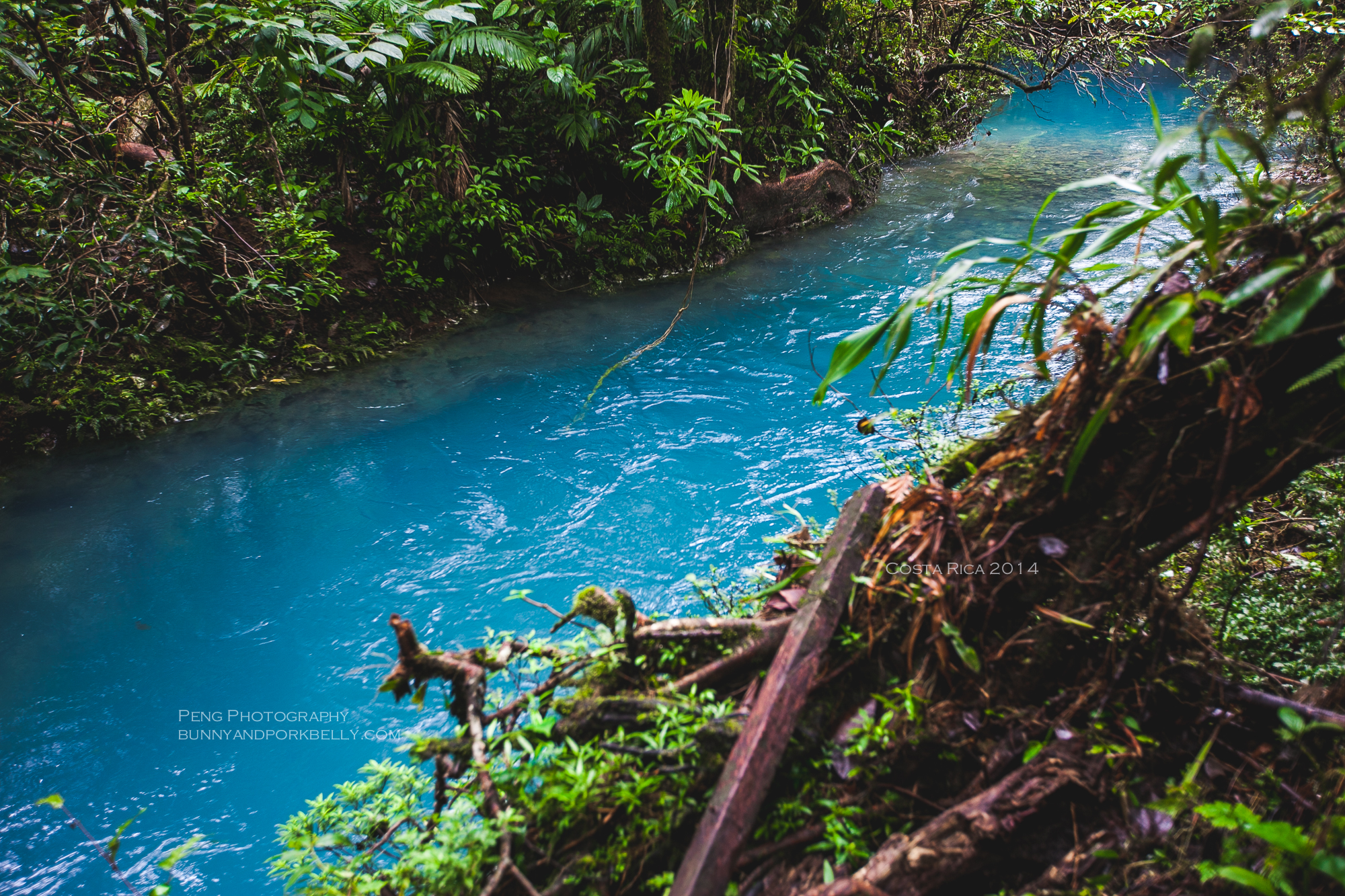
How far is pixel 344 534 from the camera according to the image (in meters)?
4.25

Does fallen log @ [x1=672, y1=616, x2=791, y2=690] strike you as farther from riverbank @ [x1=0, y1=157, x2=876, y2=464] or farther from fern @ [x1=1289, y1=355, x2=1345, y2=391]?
riverbank @ [x1=0, y1=157, x2=876, y2=464]

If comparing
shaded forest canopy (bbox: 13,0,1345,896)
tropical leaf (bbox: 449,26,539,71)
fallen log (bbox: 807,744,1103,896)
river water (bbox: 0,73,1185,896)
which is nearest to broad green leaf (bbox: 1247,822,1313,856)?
shaded forest canopy (bbox: 13,0,1345,896)

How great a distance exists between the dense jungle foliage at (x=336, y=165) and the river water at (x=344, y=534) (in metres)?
0.69

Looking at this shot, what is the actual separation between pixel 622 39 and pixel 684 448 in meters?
4.70

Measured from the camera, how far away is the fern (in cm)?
127

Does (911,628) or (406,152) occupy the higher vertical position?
(406,152)

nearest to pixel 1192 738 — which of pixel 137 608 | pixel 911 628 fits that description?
pixel 911 628

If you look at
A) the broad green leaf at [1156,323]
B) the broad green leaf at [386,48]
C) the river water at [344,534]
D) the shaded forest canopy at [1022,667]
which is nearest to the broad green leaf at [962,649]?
the shaded forest canopy at [1022,667]

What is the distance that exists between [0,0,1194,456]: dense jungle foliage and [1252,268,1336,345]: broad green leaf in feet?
18.3

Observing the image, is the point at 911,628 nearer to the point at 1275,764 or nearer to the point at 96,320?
the point at 1275,764

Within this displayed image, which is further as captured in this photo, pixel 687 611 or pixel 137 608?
pixel 137 608

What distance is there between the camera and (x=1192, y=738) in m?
1.58

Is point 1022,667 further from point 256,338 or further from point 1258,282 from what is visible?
point 256,338

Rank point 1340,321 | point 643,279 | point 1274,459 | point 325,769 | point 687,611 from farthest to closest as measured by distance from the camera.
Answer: point 643,279, point 687,611, point 325,769, point 1274,459, point 1340,321
